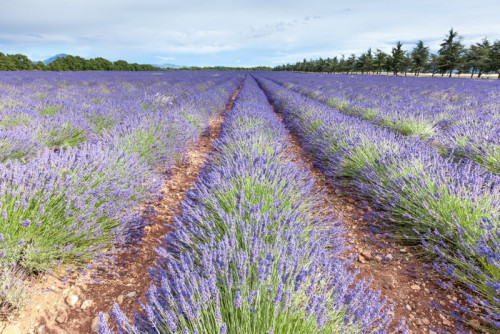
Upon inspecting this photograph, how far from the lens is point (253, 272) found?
4.32 ft

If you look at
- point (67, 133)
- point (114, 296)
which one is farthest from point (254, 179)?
point (67, 133)

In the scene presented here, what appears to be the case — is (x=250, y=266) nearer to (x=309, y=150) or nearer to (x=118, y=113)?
(x=309, y=150)

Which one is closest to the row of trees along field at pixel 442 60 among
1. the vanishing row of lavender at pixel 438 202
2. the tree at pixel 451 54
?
the tree at pixel 451 54

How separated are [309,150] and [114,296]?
13.5ft

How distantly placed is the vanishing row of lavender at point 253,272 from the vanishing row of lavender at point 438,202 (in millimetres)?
567

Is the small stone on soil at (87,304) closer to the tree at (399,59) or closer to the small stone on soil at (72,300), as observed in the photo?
the small stone on soil at (72,300)

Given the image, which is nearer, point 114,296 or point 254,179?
point 114,296

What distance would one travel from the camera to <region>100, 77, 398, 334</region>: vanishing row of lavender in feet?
3.49

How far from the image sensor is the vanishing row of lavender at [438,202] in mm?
1654

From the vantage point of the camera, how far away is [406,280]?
198cm

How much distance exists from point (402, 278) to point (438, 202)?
0.67 metres

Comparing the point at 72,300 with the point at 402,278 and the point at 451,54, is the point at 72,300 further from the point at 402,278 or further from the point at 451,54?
the point at 451,54

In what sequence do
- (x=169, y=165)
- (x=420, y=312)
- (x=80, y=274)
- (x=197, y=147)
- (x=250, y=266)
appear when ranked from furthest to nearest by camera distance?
(x=197, y=147) < (x=169, y=165) < (x=80, y=274) < (x=420, y=312) < (x=250, y=266)

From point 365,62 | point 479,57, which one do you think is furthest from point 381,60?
point 479,57
